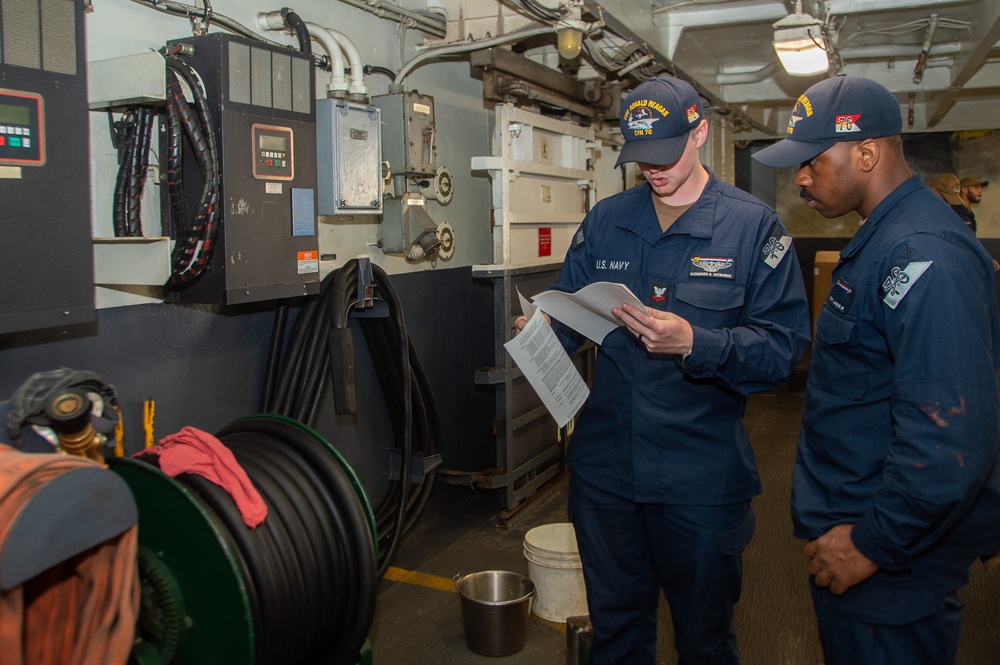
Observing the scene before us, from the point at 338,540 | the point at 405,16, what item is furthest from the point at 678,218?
the point at 405,16

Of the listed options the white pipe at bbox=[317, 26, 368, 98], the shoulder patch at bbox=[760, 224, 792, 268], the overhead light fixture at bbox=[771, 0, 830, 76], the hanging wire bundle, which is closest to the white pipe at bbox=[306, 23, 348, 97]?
the white pipe at bbox=[317, 26, 368, 98]

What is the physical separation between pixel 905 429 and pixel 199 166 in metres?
1.96

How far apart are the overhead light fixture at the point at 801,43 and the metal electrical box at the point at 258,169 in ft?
7.71

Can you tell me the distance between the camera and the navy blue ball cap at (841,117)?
5.51 ft

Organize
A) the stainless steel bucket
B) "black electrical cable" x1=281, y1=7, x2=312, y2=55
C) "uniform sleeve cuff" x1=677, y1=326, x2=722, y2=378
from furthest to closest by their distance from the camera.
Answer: the stainless steel bucket
"black electrical cable" x1=281, y1=7, x2=312, y2=55
"uniform sleeve cuff" x1=677, y1=326, x2=722, y2=378

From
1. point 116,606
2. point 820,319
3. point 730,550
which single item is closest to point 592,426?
point 730,550

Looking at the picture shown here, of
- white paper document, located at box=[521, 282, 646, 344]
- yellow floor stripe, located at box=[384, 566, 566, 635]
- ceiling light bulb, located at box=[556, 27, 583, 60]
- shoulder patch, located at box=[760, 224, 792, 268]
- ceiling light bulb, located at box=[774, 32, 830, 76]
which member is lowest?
yellow floor stripe, located at box=[384, 566, 566, 635]

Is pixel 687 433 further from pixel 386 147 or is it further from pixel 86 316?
pixel 386 147

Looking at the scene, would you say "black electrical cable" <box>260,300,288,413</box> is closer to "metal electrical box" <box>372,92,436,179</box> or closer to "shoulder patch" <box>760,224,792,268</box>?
"metal electrical box" <box>372,92,436,179</box>

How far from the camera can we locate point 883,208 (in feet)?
5.52

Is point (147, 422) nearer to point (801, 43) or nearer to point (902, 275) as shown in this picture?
point (902, 275)

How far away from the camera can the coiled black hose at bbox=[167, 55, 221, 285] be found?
7.85ft

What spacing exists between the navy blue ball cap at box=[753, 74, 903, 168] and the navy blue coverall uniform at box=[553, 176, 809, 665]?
0.41 metres

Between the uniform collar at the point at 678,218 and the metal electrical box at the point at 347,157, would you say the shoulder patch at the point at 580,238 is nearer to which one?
the uniform collar at the point at 678,218
